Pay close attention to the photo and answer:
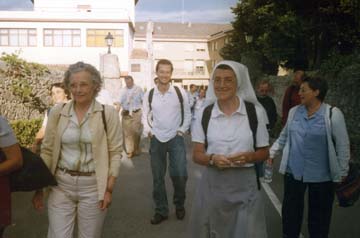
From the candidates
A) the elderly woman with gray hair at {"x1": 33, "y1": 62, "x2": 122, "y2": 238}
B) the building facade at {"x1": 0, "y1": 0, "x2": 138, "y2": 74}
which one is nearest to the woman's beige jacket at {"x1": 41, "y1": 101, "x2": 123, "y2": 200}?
the elderly woman with gray hair at {"x1": 33, "y1": 62, "x2": 122, "y2": 238}

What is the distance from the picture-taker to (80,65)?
11.6 feet

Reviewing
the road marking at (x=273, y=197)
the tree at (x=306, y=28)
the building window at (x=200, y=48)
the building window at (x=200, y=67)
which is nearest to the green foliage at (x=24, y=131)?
the road marking at (x=273, y=197)

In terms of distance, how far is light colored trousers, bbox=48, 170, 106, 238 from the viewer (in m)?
3.51

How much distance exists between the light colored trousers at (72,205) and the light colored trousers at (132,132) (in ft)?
28.3

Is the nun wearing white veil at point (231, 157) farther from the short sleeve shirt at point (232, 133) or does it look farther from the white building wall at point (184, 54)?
the white building wall at point (184, 54)

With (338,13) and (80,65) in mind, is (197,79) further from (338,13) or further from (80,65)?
(80,65)

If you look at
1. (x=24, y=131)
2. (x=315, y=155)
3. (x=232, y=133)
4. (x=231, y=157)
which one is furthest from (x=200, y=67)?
(x=231, y=157)

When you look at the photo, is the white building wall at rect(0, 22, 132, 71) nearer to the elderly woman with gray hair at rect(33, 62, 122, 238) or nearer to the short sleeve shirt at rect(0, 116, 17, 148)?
the elderly woman with gray hair at rect(33, 62, 122, 238)

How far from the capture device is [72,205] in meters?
3.57

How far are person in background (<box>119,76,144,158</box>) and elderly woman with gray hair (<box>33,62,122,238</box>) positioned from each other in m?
8.61

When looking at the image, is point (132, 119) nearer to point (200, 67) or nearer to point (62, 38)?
point (62, 38)

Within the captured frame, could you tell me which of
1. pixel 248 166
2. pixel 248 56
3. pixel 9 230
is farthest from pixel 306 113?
pixel 248 56

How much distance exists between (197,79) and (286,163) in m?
71.0

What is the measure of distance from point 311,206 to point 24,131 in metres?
8.19
